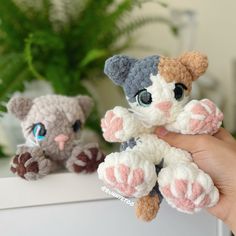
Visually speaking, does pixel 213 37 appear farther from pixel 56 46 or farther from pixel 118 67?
pixel 118 67

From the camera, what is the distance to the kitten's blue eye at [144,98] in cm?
53

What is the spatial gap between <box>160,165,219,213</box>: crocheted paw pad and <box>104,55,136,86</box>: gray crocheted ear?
16 centimetres

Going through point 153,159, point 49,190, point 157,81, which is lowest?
point 49,190

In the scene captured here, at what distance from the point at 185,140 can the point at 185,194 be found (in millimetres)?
100

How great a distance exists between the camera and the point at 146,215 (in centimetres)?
51

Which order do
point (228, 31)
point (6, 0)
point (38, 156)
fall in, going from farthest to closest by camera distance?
point (228, 31)
point (6, 0)
point (38, 156)

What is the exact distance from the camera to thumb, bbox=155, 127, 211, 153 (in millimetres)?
546

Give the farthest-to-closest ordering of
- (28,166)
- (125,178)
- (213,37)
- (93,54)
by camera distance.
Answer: (213,37), (93,54), (28,166), (125,178)

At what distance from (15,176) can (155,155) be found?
0.77 feet

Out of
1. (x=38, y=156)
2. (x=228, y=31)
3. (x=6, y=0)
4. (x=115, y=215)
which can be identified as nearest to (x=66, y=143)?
(x=38, y=156)

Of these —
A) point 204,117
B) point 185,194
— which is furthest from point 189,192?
point 204,117

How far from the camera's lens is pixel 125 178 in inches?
18.4

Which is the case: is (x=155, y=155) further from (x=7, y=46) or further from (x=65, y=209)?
(x=7, y=46)

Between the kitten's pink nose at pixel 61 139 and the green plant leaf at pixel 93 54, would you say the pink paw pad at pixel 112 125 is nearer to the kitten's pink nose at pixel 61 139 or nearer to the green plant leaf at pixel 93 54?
the kitten's pink nose at pixel 61 139
